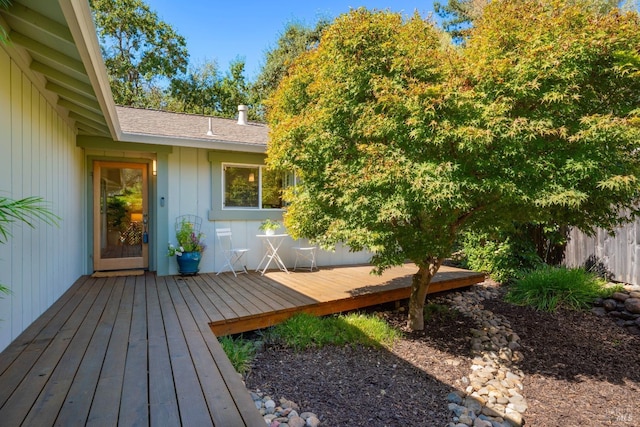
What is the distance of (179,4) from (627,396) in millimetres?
16299

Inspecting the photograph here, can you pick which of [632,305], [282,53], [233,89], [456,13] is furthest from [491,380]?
[233,89]

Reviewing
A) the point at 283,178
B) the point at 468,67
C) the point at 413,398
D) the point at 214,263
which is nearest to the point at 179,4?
the point at 283,178

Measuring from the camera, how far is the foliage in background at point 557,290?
5449mm

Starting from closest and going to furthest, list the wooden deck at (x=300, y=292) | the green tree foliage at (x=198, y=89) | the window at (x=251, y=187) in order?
the wooden deck at (x=300, y=292)
the window at (x=251, y=187)
the green tree foliage at (x=198, y=89)

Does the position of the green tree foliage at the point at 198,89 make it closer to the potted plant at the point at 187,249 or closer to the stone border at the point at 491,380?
the potted plant at the point at 187,249

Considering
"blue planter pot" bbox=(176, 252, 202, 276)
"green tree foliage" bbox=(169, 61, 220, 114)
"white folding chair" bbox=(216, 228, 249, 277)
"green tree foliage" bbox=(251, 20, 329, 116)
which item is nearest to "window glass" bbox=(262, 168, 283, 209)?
"white folding chair" bbox=(216, 228, 249, 277)

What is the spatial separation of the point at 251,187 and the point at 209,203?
32.8 inches

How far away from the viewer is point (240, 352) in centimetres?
342

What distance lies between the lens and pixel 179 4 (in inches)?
523

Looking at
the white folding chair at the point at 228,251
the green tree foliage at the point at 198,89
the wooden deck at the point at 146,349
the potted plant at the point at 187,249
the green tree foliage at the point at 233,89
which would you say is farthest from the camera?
the green tree foliage at the point at 233,89

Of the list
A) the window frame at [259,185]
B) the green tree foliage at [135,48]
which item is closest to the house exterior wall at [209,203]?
the window frame at [259,185]

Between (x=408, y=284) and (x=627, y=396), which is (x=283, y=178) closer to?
(x=408, y=284)

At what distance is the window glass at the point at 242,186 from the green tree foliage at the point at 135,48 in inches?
525

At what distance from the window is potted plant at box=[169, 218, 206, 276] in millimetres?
819
